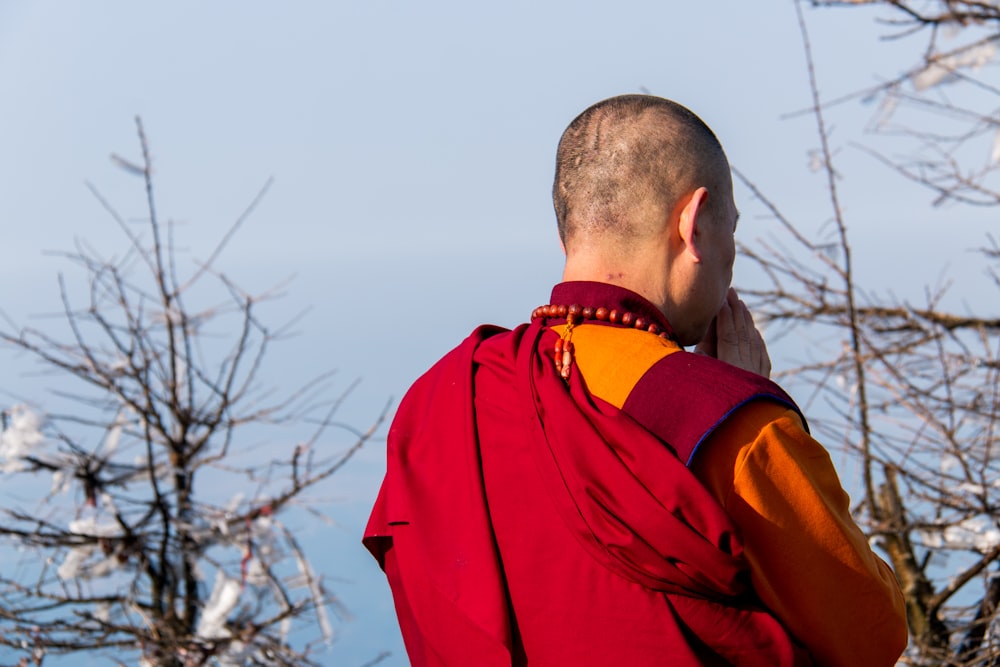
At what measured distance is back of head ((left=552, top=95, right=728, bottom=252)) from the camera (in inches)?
64.2

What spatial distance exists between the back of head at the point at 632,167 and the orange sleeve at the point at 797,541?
0.40 metres

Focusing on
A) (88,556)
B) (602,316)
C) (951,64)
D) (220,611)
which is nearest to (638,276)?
(602,316)

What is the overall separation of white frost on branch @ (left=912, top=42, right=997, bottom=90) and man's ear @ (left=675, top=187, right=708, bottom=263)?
2.67 m

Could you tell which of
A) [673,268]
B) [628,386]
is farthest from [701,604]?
[673,268]

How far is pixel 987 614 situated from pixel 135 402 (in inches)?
127

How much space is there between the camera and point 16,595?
4000 mm

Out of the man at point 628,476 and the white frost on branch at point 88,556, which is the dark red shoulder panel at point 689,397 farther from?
the white frost on branch at point 88,556

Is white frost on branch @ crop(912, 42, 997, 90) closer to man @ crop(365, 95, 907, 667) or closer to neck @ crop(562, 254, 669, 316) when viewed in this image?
man @ crop(365, 95, 907, 667)

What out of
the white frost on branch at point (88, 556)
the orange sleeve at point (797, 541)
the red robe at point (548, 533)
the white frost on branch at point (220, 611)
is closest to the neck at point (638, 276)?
the red robe at point (548, 533)

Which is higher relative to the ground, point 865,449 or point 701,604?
point 865,449

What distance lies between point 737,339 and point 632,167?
0.38 m

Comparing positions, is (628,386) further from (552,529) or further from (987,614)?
(987,614)

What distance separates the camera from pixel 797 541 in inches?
54.8

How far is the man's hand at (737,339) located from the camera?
1786 mm
